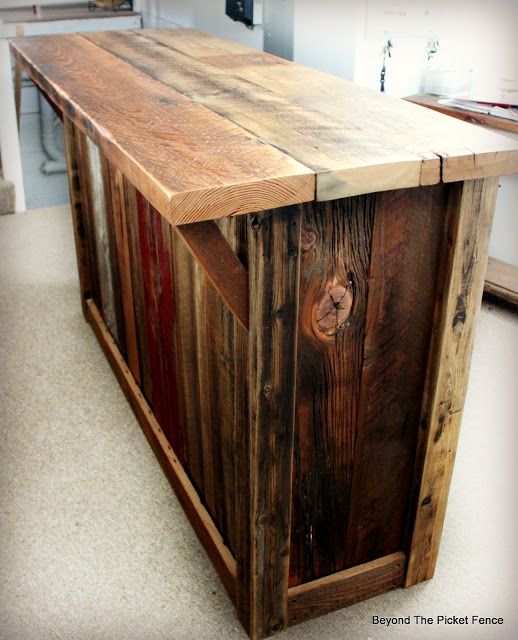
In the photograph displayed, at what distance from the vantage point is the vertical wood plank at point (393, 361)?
143 cm

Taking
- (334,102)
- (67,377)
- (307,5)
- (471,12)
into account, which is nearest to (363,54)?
(307,5)

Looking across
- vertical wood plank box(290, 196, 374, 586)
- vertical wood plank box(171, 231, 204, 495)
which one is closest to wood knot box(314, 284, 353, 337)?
vertical wood plank box(290, 196, 374, 586)

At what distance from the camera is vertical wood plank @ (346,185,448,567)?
143 centimetres

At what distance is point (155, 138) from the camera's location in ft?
4.81

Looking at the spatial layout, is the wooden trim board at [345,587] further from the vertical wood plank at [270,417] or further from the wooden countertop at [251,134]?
the wooden countertop at [251,134]

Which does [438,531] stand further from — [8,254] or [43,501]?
[8,254]

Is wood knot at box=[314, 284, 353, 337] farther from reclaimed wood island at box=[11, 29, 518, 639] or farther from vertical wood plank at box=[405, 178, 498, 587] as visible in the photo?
vertical wood plank at box=[405, 178, 498, 587]

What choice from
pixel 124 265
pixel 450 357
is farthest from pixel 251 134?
pixel 124 265

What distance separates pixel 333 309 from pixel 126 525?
1.00 meters

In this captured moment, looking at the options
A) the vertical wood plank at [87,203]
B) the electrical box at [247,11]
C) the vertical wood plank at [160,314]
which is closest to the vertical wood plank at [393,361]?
the vertical wood plank at [160,314]

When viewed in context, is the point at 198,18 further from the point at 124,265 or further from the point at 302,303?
the point at 302,303

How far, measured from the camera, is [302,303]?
141 centimetres

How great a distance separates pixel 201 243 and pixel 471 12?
7.71 ft

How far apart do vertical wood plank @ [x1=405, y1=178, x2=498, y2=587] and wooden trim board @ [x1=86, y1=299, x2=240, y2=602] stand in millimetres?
451
